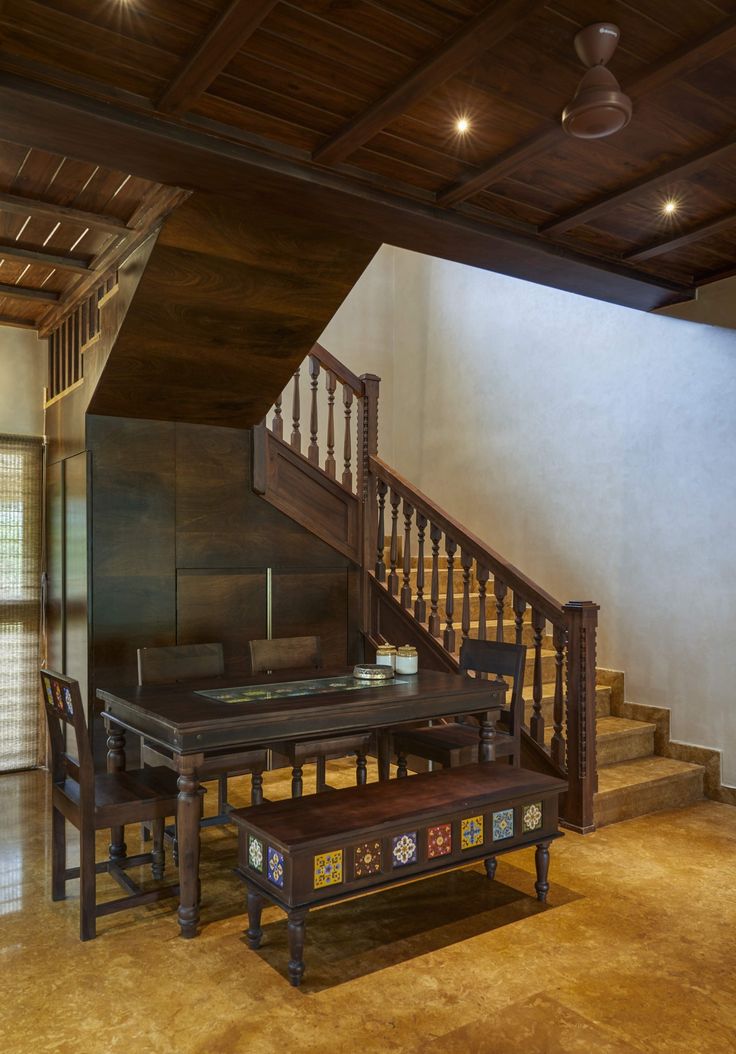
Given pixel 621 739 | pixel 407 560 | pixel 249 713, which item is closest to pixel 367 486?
pixel 407 560

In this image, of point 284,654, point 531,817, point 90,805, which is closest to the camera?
point 90,805

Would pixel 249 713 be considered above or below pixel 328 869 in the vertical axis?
above

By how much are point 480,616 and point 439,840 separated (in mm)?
1875

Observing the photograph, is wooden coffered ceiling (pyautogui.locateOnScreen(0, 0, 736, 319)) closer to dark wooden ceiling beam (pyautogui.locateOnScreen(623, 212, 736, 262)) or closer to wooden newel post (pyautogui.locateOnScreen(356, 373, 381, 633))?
dark wooden ceiling beam (pyautogui.locateOnScreen(623, 212, 736, 262))

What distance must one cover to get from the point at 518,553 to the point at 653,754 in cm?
176

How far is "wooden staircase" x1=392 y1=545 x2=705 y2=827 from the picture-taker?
436 centimetres

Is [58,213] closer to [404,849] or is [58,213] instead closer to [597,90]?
[597,90]

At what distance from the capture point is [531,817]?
10.9 feet

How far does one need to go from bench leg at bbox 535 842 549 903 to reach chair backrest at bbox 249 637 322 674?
1.49 m

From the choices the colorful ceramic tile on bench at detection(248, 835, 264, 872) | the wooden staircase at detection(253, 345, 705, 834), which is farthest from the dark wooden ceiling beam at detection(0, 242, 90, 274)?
the colorful ceramic tile on bench at detection(248, 835, 264, 872)

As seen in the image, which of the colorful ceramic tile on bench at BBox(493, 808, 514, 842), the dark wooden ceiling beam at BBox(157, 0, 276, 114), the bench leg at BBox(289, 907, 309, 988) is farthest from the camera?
the colorful ceramic tile on bench at BBox(493, 808, 514, 842)

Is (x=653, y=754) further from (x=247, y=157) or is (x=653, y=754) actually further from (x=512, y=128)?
(x=247, y=157)

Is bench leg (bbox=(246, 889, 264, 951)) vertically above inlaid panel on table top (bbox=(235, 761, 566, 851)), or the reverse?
inlaid panel on table top (bbox=(235, 761, 566, 851))

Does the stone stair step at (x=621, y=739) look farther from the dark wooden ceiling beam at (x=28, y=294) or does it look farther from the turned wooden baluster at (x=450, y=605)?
the dark wooden ceiling beam at (x=28, y=294)
